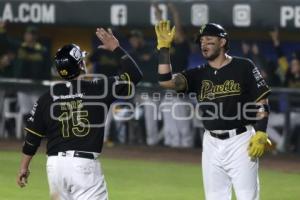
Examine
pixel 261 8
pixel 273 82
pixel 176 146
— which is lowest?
pixel 176 146

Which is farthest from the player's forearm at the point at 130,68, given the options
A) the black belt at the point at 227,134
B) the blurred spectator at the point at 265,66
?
the blurred spectator at the point at 265,66

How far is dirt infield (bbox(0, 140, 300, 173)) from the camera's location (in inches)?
513

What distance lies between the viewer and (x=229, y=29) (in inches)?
618

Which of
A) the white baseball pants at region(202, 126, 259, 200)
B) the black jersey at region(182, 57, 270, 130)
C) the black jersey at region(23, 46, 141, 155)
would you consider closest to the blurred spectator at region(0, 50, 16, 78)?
the black jersey at region(182, 57, 270, 130)

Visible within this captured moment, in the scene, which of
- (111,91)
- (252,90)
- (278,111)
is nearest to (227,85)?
(252,90)

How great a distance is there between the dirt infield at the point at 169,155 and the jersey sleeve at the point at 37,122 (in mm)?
6640

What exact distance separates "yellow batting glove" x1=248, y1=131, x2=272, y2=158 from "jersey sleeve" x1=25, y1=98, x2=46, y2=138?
169 cm

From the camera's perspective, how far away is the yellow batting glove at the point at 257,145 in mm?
6793

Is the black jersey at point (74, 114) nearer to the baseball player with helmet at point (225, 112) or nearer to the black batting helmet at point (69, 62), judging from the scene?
the black batting helmet at point (69, 62)

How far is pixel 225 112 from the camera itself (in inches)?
279

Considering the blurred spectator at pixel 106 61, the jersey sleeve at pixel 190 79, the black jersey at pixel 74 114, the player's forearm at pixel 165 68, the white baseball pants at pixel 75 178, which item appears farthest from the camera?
the blurred spectator at pixel 106 61

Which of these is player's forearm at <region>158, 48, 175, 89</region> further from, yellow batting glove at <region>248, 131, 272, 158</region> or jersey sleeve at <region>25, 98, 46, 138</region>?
jersey sleeve at <region>25, 98, 46, 138</region>

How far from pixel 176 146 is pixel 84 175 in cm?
861

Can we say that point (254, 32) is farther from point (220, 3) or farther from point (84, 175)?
point (84, 175)
